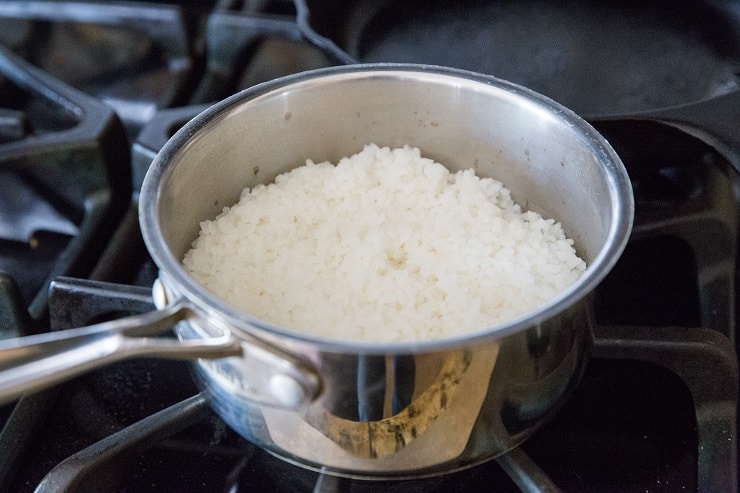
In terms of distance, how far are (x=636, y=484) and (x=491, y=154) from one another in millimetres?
313

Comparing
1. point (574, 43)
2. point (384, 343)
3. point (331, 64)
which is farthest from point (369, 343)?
point (574, 43)

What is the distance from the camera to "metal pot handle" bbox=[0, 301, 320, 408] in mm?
411

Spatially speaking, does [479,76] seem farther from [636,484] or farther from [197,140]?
[636,484]

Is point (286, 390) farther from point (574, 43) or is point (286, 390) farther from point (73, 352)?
point (574, 43)

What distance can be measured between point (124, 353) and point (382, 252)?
27 centimetres

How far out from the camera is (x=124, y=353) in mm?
415

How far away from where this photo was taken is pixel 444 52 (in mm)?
931

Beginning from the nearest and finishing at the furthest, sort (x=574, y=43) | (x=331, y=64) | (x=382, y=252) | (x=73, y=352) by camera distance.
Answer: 1. (x=73, y=352)
2. (x=382, y=252)
3. (x=331, y=64)
4. (x=574, y=43)

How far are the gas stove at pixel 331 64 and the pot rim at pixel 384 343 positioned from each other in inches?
2.8

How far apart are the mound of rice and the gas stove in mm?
82

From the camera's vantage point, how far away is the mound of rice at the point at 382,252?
0.58 metres

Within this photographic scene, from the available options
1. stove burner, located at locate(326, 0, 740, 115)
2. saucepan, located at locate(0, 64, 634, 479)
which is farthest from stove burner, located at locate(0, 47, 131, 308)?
stove burner, located at locate(326, 0, 740, 115)

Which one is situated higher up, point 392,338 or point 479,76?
point 479,76

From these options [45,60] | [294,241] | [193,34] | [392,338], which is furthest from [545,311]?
[45,60]
